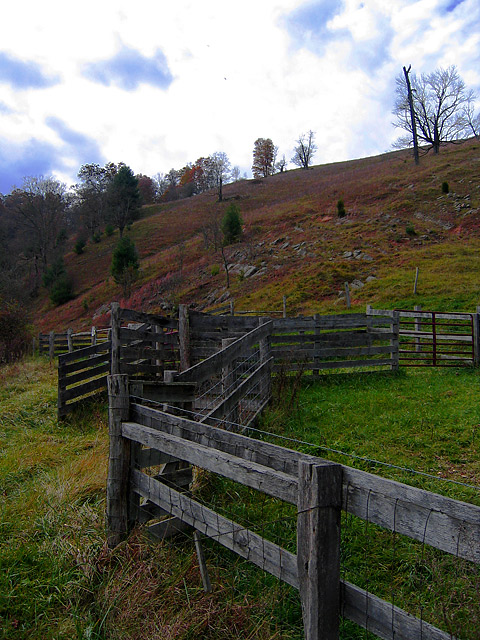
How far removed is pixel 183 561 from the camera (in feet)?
9.66

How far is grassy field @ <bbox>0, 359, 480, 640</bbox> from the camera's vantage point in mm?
2420

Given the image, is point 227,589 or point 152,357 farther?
point 152,357

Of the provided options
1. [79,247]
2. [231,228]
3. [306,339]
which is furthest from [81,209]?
[306,339]

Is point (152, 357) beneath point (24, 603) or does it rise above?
above

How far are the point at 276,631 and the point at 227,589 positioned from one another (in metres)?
0.42

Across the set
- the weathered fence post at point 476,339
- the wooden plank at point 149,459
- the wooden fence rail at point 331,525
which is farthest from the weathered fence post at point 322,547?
the weathered fence post at point 476,339

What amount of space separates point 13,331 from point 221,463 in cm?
2038

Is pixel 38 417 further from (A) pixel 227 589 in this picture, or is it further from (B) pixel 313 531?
(B) pixel 313 531

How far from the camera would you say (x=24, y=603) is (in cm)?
271

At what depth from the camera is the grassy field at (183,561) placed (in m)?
2.42

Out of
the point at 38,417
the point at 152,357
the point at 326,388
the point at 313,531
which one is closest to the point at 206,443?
the point at 313,531

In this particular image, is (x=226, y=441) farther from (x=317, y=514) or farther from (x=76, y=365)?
(x=76, y=365)

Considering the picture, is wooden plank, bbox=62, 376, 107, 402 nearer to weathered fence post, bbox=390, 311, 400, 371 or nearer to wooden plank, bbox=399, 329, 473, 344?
weathered fence post, bbox=390, 311, 400, 371

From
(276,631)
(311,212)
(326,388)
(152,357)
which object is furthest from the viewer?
(311,212)
